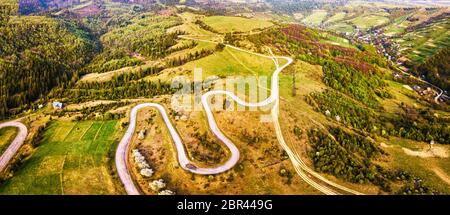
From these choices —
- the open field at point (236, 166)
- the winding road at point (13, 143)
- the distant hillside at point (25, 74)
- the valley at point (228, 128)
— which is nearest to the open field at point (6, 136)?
the valley at point (228, 128)

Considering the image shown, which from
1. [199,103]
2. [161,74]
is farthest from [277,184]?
[161,74]

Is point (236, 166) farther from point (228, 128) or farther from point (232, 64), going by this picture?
point (232, 64)

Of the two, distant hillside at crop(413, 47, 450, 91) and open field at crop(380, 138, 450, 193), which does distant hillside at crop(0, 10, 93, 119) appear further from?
distant hillside at crop(413, 47, 450, 91)

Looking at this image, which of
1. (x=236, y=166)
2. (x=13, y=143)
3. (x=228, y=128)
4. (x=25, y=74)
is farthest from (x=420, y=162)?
(x=25, y=74)

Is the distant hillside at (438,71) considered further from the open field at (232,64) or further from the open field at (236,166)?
the open field at (236,166)

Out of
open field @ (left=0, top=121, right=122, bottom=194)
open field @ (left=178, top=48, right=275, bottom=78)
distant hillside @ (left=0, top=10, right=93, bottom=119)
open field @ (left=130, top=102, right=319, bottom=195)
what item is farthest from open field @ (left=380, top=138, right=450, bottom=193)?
distant hillside @ (left=0, top=10, right=93, bottom=119)

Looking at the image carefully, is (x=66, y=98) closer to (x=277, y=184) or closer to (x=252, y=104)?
(x=252, y=104)
